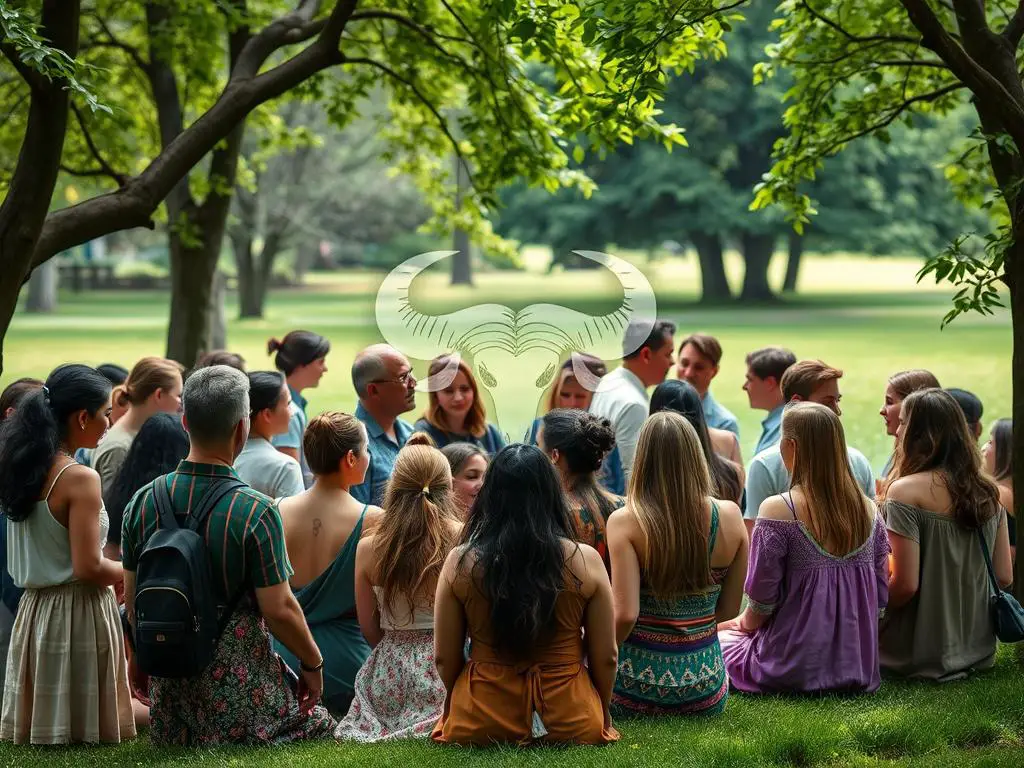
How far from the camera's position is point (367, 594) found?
5.57 metres

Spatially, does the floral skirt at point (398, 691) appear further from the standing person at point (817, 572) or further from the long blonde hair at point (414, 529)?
the standing person at point (817, 572)

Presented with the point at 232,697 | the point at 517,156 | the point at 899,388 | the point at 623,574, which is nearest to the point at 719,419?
the point at 899,388

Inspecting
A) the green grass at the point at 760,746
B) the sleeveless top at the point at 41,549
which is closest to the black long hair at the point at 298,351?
the sleeveless top at the point at 41,549

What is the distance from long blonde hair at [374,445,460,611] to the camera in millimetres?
5406

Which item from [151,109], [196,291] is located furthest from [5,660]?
[151,109]

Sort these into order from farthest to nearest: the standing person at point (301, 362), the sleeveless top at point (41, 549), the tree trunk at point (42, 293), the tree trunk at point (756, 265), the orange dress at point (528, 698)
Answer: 1. the tree trunk at point (42, 293)
2. the tree trunk at point (756, 265)
3. the standing person at point (301, 362)
4. the sleeveless top at point (41, 549)
5. the orange dress at point (528, 698)

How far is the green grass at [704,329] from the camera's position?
19.8 feet

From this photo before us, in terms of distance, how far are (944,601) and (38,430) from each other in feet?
14.5

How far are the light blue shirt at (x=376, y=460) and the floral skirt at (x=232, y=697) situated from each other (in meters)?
1.84

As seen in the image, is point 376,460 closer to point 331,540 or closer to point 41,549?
point 331,540

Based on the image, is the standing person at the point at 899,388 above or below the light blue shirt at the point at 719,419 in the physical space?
above

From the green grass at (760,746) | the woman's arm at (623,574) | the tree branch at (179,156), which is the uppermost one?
the tree branch at (179,156)

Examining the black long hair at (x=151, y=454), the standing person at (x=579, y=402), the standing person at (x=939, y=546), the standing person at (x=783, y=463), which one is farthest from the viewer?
the standing person at (x=579, y=402)
